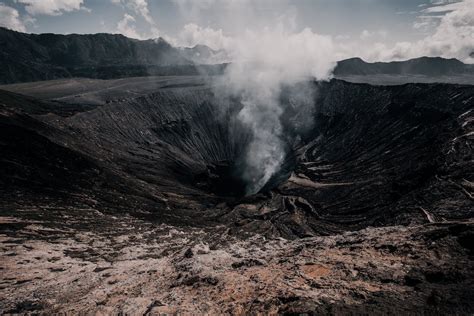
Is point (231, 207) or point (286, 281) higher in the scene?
point (286, 281)

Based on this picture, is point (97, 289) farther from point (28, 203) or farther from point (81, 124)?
point (81, 124)

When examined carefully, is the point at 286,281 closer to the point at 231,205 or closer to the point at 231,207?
the point at 231,207

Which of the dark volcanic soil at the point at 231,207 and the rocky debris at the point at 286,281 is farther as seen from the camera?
the dark volcanic soil at the point at 231,207

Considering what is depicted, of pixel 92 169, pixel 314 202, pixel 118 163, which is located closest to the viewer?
pixel 92 169

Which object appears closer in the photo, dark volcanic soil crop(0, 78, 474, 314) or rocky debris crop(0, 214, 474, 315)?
rocky debris crop(0, 214, 474, 315)

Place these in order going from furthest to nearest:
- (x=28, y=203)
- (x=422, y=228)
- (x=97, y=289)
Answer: (x=28, y=203) → (x=422, y=228) → (x=97, y=289)

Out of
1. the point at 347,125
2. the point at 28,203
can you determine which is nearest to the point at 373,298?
the point at 28,203

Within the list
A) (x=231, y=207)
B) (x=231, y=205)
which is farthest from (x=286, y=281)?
(x=231, y=205)

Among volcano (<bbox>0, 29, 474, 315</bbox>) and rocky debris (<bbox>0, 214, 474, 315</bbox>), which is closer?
rocky debris (<bbox>0, 214, 474, 315</bbox>)
